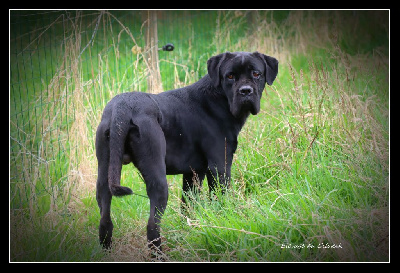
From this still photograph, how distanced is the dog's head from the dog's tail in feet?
3.24

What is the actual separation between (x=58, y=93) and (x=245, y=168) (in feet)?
6.84

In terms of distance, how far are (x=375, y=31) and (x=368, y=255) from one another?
11.0 feet

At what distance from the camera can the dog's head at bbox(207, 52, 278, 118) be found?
164 inches

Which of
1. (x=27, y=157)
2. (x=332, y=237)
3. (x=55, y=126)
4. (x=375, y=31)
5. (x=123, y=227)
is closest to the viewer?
(x=332, y=237)

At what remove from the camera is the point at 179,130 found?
13.9 ft

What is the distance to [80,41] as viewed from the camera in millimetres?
5156

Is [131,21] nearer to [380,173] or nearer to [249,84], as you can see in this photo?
[249,84]

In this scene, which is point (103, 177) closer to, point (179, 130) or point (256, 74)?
point (179, 130)

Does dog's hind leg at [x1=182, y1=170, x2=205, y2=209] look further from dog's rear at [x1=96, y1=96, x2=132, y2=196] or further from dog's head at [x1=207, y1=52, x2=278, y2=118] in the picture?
dog's rear at [x1=96, y1=96, x2=132, y2=196]

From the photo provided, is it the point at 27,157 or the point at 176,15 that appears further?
the point at 176,15

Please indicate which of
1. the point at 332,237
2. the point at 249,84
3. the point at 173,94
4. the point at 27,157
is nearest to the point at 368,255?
the point at 332,237

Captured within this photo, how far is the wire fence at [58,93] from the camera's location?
4836 mm

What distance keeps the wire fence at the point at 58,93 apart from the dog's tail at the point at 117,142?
1378mm

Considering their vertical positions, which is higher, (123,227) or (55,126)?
(55,126)
